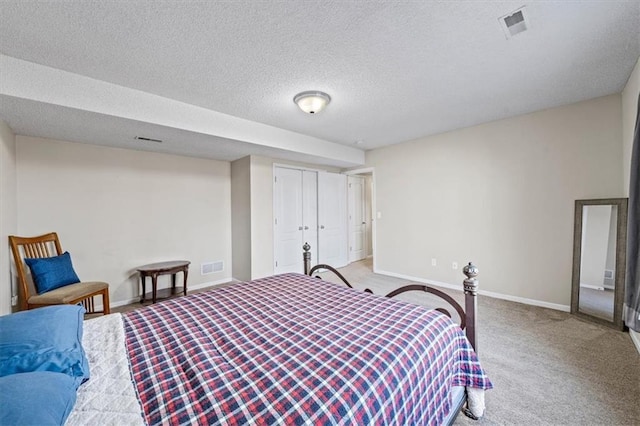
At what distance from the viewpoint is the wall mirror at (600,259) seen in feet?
8.71

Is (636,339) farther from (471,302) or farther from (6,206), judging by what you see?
(6,206)

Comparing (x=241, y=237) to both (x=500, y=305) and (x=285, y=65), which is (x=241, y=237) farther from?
(x=500, y=305)

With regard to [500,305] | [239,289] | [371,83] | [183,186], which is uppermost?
[371,83]

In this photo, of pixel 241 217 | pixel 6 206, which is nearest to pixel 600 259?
pixel 241 217

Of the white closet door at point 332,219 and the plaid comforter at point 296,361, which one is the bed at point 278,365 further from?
the white closet door at point 332,219

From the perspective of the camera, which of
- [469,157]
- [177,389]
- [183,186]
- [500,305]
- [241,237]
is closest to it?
[177,389]

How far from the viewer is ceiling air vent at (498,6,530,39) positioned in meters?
1.69

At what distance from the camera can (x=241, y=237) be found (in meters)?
4.54

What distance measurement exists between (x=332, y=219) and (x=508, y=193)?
3.16m

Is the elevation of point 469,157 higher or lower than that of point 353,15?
lower

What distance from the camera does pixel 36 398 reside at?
72cm

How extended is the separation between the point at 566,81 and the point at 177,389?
3902mm

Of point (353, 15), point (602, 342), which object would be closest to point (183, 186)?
point (353, 15)

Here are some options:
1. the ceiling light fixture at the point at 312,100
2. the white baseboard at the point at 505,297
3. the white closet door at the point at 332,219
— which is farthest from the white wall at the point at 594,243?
the white closet door at the point at 332,219
